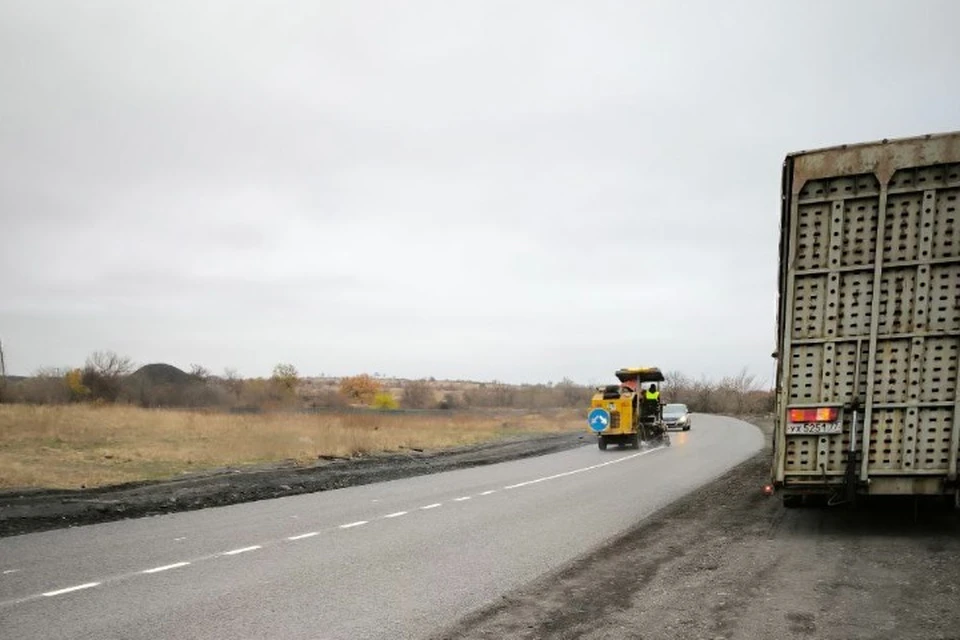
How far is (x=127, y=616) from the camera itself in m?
5.68

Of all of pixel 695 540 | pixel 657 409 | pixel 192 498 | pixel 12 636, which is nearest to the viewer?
pixel 12 636

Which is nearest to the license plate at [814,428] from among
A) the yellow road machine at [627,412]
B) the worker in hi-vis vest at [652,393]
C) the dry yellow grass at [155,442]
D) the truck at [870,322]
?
the truck at [870,322]

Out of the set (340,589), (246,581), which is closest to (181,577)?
(246,581)

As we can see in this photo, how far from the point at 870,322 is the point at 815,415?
1.27m

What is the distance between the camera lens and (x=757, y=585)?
6375 mm

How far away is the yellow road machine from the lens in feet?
87.2

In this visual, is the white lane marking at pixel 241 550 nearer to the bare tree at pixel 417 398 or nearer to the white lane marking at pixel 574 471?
the white lane marking at pixel 574 471

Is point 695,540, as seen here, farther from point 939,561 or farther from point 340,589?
point 340,589

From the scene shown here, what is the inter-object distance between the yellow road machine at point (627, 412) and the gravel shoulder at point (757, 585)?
16.7m

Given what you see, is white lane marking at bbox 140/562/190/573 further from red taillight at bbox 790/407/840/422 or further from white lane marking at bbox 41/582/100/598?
red taillight at bbox 790/407/840/422

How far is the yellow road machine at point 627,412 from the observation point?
2659cm

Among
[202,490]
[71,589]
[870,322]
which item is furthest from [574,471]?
[71,589]

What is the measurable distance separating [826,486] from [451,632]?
17.6ft

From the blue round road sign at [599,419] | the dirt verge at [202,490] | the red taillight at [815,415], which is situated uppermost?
the red taillight at [815,415]
